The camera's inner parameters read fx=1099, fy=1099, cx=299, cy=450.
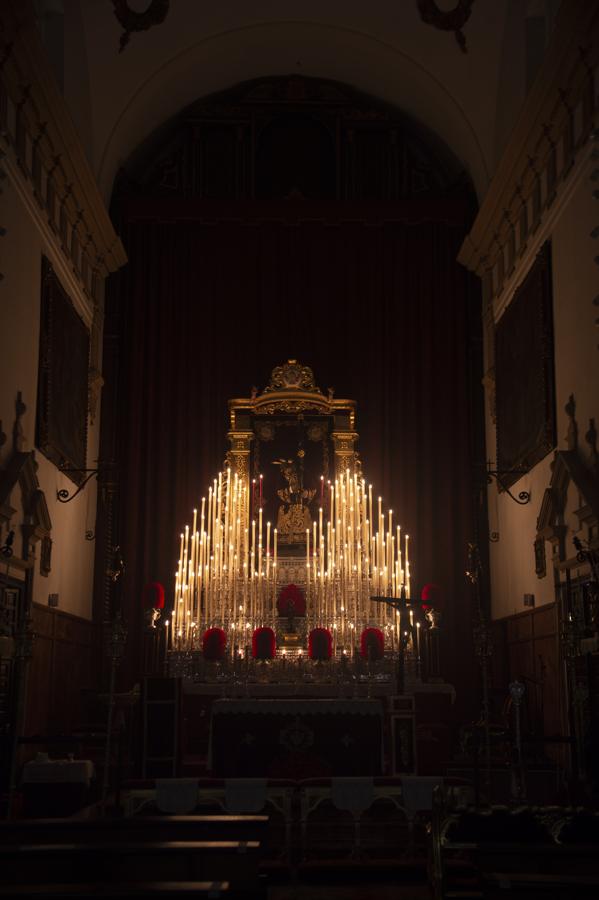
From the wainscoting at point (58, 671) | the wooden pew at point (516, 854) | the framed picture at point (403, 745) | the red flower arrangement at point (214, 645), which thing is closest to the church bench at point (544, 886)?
the wooden pew at point (516, 854)

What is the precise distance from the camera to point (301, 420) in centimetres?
1616

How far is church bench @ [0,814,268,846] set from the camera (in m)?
5.71

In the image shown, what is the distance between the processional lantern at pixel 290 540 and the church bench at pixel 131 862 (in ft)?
18.6

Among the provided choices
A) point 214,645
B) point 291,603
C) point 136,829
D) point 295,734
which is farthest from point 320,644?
point 136,829

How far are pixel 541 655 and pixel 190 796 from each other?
533 centimetres

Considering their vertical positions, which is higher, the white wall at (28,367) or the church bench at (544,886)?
the white wall at (28,367)

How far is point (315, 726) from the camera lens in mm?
10625

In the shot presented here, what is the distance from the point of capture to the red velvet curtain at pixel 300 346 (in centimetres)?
1619

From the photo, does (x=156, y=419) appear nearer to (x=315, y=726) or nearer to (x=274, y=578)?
(x=274, y=578)

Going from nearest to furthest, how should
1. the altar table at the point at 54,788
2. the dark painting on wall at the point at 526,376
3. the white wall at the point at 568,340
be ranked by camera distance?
the altar table at the point at 54,788 < the white wall at the point at 568,340 < the dark painting on wall at the point at 526,376

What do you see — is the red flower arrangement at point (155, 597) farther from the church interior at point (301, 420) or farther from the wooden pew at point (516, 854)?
the wooden pew at point (516, 854)

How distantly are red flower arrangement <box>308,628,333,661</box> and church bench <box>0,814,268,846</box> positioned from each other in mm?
6418

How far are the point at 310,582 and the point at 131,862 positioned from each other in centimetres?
853

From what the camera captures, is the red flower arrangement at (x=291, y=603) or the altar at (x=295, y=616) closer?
the altar at (x=295, y=616)
